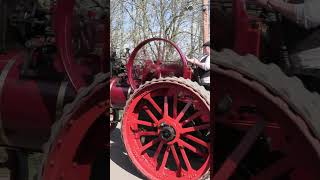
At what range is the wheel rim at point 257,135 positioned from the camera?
0.97 m

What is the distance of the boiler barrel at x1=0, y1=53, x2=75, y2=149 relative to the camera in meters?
1.24

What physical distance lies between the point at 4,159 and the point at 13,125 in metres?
0.21

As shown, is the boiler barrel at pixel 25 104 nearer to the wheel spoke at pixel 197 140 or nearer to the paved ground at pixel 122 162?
the paved ground at pixel 122 162

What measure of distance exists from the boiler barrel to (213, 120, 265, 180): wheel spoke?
0.49m

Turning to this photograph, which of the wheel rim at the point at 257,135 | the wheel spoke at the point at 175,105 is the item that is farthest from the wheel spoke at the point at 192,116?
the wheel rim at the point at 257,135

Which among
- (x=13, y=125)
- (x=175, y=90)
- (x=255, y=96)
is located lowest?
(x=175, y=90)

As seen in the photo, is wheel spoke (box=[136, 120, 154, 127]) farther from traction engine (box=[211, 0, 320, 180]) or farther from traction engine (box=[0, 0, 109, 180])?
traction engine (box=[211, 0, 320, 180])

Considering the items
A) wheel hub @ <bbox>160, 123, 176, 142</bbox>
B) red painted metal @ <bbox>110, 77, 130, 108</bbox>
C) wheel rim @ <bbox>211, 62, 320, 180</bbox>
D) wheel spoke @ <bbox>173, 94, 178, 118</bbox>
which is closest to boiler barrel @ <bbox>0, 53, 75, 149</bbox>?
wheel rim @ <bbox>211, 62, 320, 180</bbox>

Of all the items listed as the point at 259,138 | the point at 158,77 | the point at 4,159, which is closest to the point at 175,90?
the point at 158,77

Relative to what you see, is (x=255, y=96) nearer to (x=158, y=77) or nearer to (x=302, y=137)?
(x=302, y=137)

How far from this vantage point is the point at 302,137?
960 mm

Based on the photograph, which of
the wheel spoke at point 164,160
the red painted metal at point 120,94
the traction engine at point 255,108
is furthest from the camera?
the red painted metal at point 120,94

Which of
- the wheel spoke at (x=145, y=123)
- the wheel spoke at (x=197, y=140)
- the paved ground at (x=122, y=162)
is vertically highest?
the wheel spoke at (x=145, y=123)

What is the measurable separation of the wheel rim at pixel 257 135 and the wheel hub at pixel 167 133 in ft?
6.72
